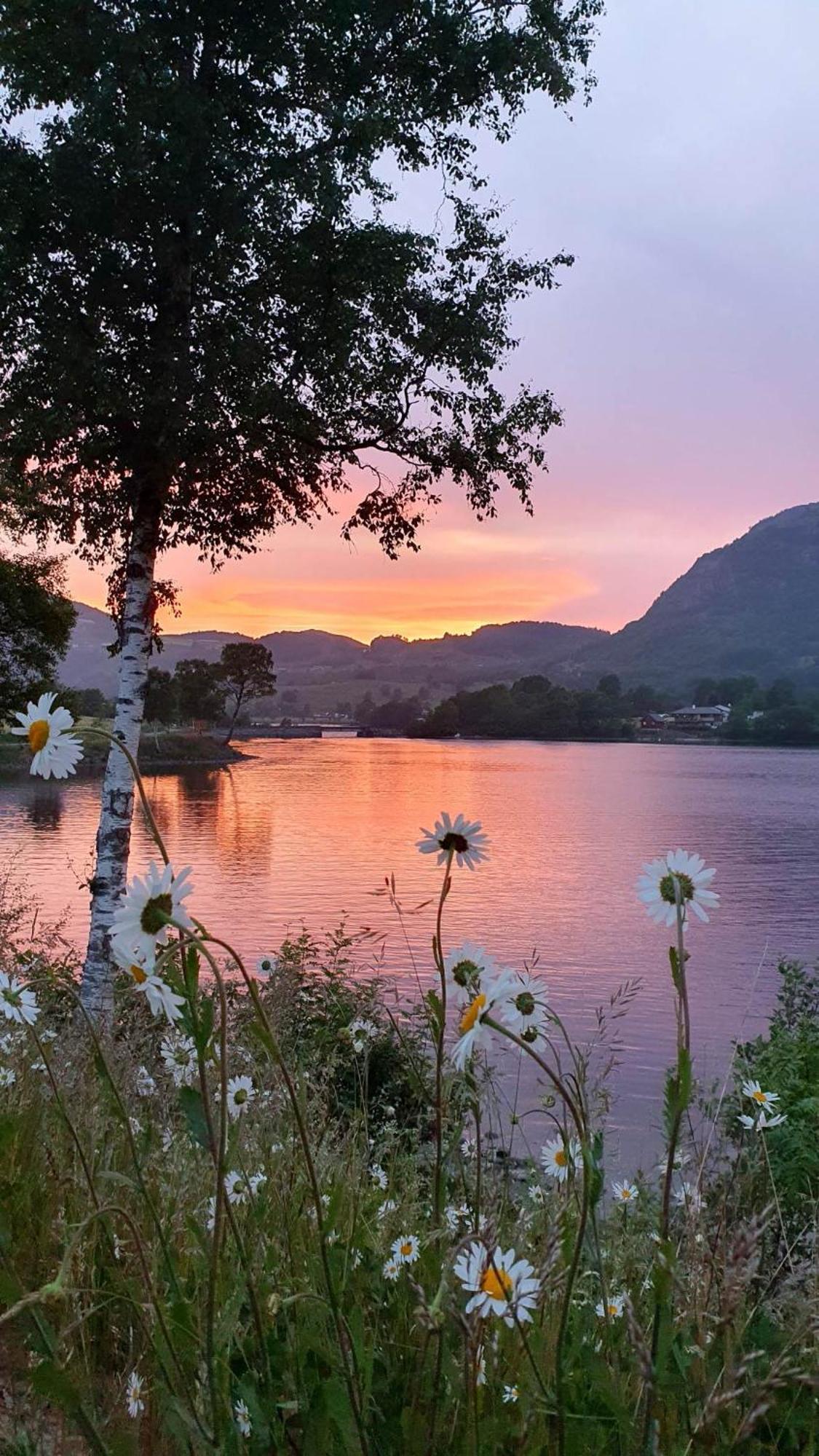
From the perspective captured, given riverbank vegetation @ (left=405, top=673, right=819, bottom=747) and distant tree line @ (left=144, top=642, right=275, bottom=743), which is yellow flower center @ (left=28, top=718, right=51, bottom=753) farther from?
riverbank vegetation @ (left=405, top=673, right=819, bottom=747)

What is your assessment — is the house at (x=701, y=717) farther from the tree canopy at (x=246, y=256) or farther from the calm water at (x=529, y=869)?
the tree canopy at (x=246, y=256)

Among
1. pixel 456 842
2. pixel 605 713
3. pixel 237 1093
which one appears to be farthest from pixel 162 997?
pixel 605 713

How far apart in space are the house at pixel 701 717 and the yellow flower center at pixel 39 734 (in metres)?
170

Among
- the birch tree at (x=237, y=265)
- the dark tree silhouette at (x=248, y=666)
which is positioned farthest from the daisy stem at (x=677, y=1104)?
the dark tree silhouette at (x=248, y=666)

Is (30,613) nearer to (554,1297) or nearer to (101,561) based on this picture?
(101,561)

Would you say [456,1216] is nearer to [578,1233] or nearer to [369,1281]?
[369,1281]

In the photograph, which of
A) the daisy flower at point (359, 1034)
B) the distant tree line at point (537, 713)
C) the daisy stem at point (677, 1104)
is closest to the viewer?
the daisy stem at point (677, 1104)

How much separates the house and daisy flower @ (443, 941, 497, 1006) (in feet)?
556

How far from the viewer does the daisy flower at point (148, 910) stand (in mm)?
1402

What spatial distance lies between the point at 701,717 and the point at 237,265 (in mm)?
164393

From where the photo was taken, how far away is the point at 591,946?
75.4ft

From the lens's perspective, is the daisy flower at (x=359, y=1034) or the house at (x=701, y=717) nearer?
the daisy flower at (x=359, y=1034)

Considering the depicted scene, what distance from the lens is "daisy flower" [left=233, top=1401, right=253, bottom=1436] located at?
1.63 metres

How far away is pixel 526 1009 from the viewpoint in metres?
1.70
